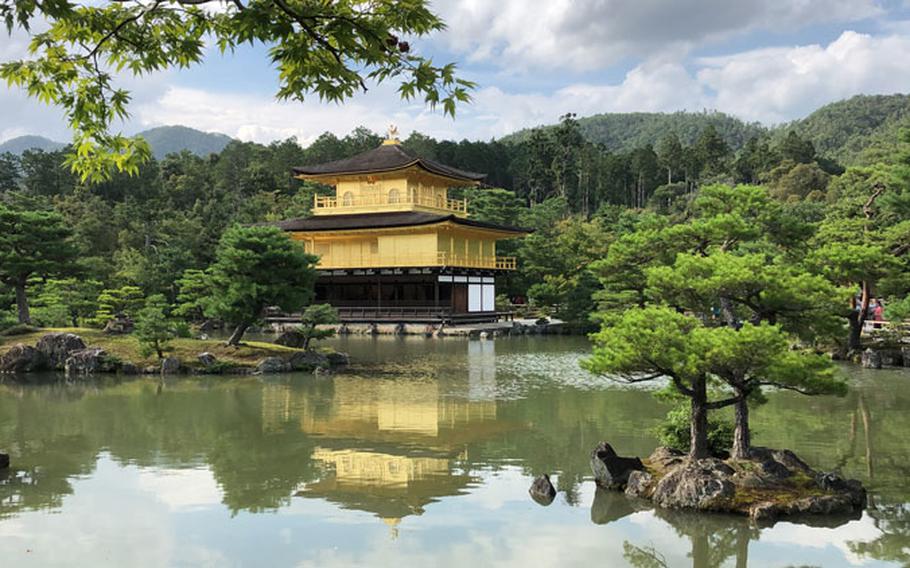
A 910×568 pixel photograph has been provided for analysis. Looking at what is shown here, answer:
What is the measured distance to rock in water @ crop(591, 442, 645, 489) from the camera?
8.22 metres

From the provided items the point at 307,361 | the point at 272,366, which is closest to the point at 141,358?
the point at 272,366

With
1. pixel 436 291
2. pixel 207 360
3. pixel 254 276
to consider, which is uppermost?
pixel 254 276

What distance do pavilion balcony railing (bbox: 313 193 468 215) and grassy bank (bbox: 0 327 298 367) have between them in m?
17.6

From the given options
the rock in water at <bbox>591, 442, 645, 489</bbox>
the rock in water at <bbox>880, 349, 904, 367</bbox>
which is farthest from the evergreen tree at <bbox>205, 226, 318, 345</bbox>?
the rock in water at <bbox>880, 349, 904, 367</bbox>

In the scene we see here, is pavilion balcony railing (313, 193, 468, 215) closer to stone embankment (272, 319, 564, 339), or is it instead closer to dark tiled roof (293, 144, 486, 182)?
dark tiled roof (293, 144, 486, 182)

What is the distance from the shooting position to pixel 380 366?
19969 millimetres

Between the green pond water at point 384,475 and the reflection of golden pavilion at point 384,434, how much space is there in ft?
0.14

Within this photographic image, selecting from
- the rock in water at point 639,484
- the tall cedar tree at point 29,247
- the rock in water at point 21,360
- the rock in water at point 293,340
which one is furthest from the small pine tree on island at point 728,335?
the tall cedar tree at point 29,247

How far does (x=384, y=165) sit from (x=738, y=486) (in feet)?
101

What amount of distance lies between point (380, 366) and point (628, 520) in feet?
43.1

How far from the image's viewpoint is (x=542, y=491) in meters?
8.08

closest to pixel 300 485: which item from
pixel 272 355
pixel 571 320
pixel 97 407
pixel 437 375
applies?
pixel 97 407

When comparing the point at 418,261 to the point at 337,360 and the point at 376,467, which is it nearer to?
the point at 337,360

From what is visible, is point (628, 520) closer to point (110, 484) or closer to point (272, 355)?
point (110, 484)
